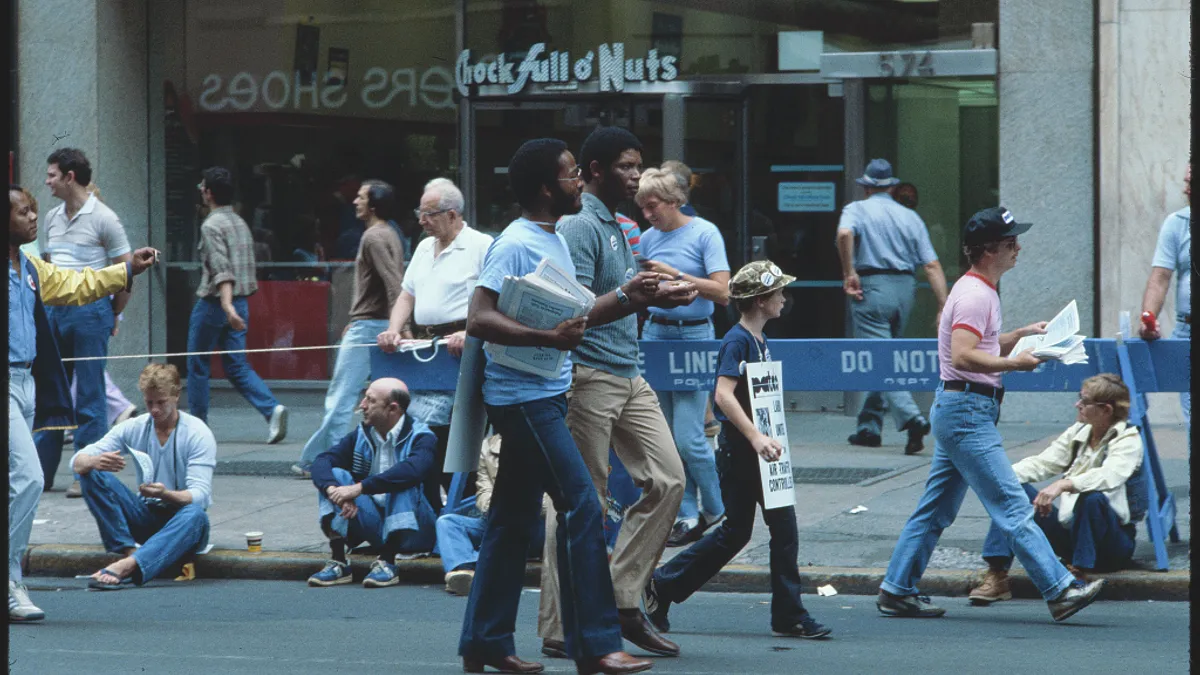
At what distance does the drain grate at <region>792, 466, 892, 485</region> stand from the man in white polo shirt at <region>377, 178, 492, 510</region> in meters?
2.38

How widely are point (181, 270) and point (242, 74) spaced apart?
173 cm

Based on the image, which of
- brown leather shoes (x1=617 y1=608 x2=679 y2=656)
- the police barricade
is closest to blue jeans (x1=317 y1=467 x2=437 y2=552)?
the police barricade

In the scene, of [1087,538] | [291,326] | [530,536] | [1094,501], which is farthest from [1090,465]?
[291,326]

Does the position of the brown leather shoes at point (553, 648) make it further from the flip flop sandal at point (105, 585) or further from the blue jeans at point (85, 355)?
the blue jeans at point (85, 355)

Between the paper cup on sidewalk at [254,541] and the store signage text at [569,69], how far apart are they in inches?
219

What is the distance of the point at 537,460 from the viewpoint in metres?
5.88

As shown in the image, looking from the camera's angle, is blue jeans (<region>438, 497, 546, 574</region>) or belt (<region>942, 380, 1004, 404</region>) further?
blue jeans (<region>438, 497, 546, 574</region>)

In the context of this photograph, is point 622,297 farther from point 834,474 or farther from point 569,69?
point 569,69

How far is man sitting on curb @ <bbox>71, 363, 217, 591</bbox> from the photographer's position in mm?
8289

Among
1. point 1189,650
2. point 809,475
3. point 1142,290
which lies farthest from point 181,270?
point 1189,650

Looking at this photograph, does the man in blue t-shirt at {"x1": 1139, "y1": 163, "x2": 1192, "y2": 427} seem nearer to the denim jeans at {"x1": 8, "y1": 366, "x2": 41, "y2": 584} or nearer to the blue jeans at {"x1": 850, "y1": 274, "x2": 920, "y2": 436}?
the blue jeans at {"x1": 850, "y1": 274, "x2": 920, "y2": 436}

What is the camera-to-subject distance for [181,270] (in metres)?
14.7

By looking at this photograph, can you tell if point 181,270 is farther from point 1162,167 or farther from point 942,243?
point 1162,167

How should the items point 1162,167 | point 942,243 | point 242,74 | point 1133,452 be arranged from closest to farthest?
point 1133,452 < point 1162,167 < point 942,243 < point 242,74
